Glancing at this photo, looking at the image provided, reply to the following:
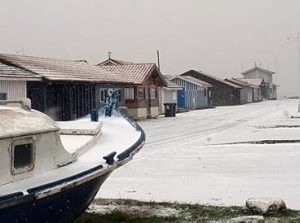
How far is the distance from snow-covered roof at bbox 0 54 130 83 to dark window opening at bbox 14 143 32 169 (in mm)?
17806

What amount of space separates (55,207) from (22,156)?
66 cm

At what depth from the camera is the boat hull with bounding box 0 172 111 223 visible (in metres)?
4.80

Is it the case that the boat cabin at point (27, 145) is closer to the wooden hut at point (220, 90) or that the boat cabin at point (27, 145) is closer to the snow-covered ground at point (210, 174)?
the snow-covered ground at point (210, 174)

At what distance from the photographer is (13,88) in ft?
70.9

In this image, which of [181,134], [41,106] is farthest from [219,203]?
[41,106]

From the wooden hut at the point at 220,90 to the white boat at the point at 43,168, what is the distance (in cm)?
6237

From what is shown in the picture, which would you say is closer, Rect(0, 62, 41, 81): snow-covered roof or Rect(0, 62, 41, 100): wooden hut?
Rect(0, 62, 41, 81): snow-covered roof

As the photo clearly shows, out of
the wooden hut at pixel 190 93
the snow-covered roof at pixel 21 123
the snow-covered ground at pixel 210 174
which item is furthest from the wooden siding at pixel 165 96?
the snow-covered roof at pixel 21 123

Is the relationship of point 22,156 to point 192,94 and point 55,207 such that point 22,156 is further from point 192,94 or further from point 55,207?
point 192,94

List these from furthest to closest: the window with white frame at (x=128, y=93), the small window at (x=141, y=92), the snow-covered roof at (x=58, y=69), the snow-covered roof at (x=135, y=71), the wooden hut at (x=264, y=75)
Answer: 1. the wooden hut at (x=264, y=75)
2. the small window at (x=141, y=92)
3. the snow-covered roof at (x=135, y=71)
4. the window with white frame at (x=128, y=93)
5. the snow-covered roof at (x=58, y=69)

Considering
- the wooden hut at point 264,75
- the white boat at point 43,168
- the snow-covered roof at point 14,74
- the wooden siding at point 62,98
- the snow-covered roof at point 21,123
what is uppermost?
the wooden hut at point 264,75

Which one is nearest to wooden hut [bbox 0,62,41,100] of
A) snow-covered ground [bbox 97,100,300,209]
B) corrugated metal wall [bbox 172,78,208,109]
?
snow-covered ground [bbox 97,100,300,209]

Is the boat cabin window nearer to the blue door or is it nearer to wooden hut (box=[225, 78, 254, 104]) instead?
the blue door

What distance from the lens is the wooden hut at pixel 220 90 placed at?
2704 inches
